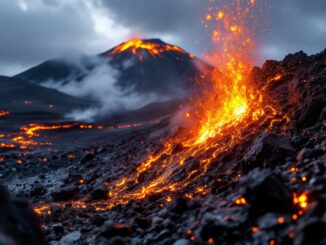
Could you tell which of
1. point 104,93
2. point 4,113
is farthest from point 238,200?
point 104,93

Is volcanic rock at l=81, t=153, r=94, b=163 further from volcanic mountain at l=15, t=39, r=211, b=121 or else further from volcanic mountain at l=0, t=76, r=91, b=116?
volcanic mountain at l=15, t=39, r=211, b=121

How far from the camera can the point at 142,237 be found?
620 centimetres

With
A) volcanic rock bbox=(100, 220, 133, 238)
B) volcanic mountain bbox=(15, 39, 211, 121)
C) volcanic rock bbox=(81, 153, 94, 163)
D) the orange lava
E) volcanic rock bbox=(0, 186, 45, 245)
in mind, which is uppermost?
volcanic mountain bbox=(15, 39, 211, 121)

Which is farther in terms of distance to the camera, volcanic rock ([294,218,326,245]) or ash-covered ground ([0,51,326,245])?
ash-covered ground ([0,51,326,245])

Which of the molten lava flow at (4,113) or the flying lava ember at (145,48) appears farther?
the flying lava ember at (145,48)

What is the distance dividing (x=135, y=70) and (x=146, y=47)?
58.7 ft

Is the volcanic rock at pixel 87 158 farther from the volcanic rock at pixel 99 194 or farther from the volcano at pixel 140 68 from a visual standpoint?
the volcano at pixel 140 68

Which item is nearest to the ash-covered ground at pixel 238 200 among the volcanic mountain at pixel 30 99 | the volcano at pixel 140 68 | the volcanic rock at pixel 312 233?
the volcanic rock at pixel 312 233

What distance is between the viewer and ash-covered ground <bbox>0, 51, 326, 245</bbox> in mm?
4566

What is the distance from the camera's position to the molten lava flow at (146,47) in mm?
123938

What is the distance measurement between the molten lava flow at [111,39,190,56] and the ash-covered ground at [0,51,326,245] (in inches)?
4316

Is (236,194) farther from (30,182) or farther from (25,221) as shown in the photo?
(30,182)

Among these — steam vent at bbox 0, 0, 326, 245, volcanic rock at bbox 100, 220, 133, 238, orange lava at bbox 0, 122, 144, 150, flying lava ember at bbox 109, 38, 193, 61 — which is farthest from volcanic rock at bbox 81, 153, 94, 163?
flying lava ember at bbox 109, 38, 193, 61

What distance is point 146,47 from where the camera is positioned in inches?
4943
